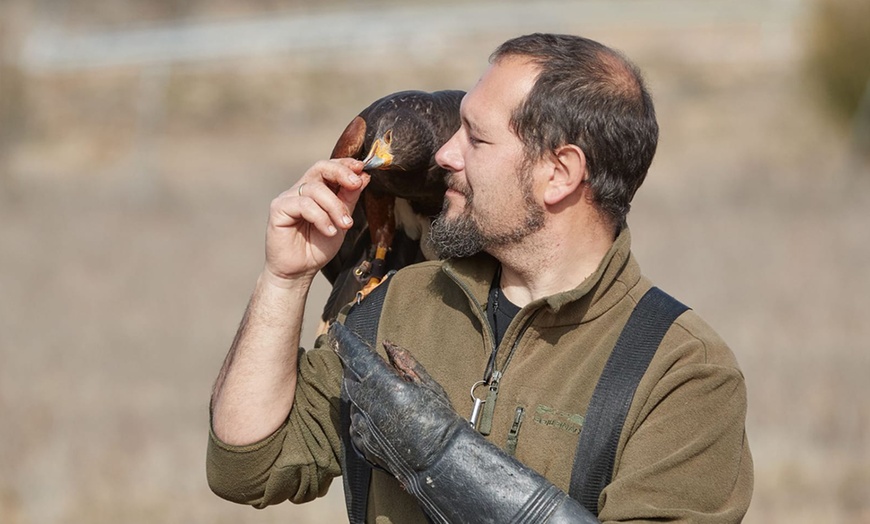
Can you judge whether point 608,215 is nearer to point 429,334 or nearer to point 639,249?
point 429,334

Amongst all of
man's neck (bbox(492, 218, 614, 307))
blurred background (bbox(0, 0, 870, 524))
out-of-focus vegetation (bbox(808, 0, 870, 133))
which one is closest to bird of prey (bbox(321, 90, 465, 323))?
man's neck (bbox(492, 218, 614, 307))

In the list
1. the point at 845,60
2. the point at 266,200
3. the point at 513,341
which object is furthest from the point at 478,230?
the point at 845,60

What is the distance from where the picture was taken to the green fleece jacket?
7.21ft

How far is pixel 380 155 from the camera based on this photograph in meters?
2.85

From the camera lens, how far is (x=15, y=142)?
23.4 m

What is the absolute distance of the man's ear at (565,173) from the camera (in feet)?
7.94

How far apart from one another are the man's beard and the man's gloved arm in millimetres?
280

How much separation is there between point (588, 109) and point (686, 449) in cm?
72

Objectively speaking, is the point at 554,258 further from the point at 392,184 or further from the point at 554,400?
the point at 392,184

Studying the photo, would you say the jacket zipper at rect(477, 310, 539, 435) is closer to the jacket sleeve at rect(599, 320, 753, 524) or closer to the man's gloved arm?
the man's gloved arm

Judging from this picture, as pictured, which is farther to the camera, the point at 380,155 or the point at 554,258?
the point at 380,155

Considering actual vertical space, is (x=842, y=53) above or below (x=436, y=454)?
below

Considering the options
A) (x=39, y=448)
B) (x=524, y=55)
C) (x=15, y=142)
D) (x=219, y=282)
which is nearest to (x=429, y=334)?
(x=524, y=55)

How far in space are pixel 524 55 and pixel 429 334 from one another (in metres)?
0.65
